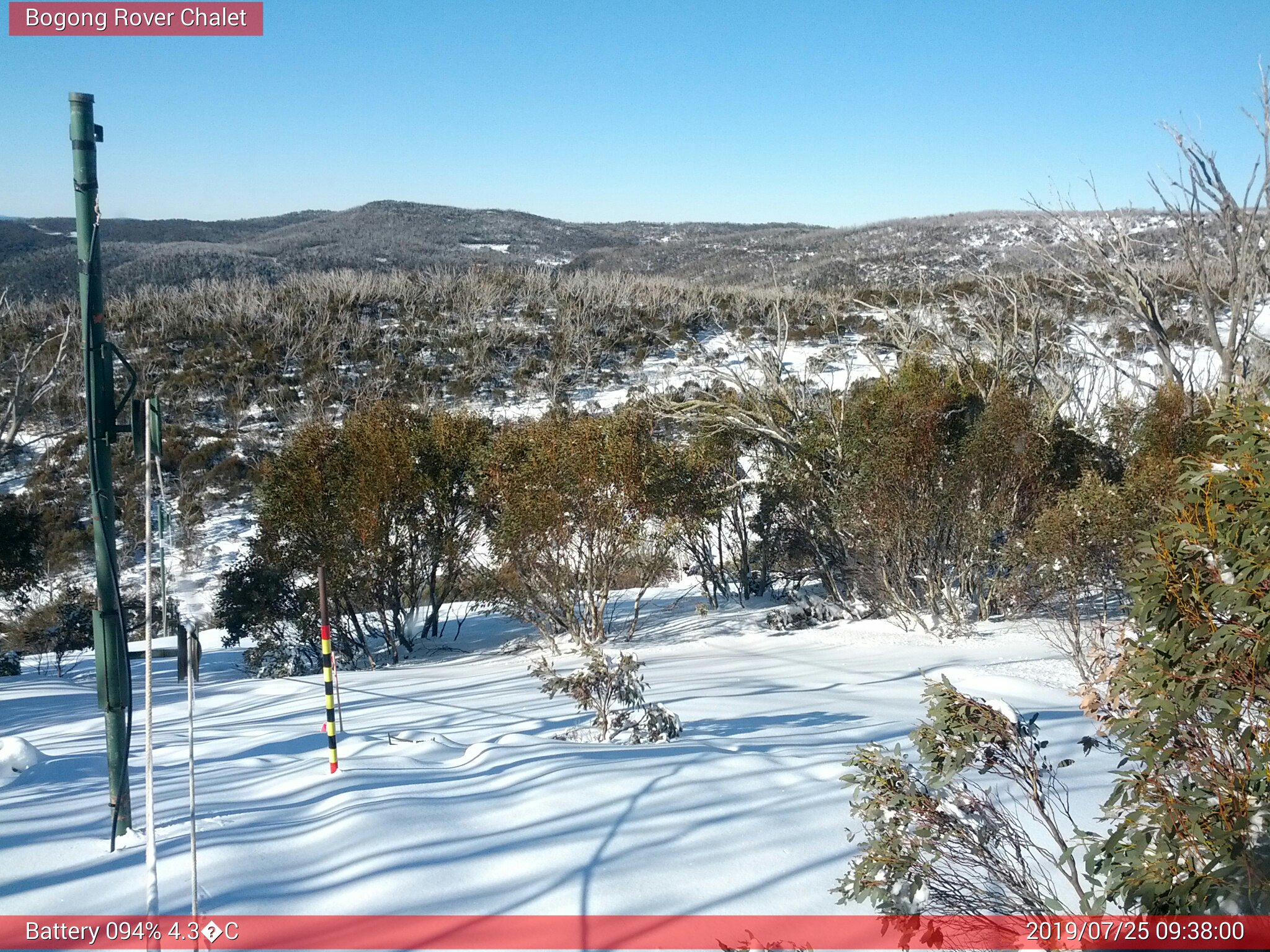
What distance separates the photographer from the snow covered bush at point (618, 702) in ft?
21.3

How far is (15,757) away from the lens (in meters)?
5.19

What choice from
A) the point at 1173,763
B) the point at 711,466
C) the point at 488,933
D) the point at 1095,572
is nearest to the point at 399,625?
the point at 711,466

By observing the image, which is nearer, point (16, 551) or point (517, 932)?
point (517, 932)

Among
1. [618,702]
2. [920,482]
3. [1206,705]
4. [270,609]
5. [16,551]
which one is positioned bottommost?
[270,609]

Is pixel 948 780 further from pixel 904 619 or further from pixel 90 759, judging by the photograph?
pixel 904 619

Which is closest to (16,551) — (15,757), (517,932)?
(15,757)

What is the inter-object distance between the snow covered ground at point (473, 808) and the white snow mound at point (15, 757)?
0.07m

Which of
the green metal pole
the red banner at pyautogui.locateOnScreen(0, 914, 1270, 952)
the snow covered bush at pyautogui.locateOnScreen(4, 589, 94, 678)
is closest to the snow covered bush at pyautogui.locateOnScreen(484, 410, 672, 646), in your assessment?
the snow covered bush at pyautogui.locateOnScreen(4, 589, 94, 678)

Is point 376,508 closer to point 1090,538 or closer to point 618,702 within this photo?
point 618,702

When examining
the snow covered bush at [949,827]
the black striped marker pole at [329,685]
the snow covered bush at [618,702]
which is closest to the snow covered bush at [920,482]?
the snow covered bush at [618,702]

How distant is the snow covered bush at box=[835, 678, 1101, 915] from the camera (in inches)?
107

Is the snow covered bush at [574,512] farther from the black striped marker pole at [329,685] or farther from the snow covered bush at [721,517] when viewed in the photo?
the black striped marker pole at [329,685]

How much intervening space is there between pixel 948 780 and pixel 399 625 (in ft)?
47.4

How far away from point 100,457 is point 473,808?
2.30m
